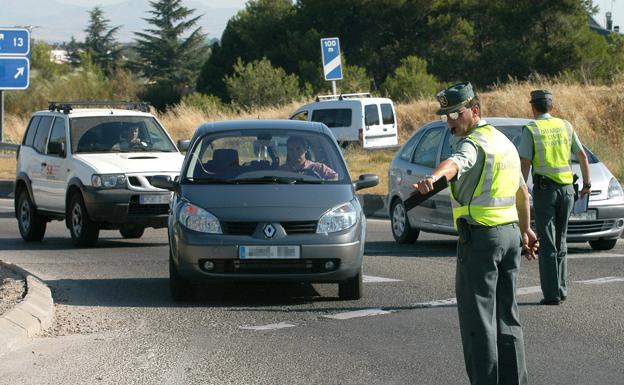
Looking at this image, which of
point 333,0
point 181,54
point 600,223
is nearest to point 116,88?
point 333,0

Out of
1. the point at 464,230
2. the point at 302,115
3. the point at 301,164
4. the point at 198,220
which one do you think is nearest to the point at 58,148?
the point at 301,164

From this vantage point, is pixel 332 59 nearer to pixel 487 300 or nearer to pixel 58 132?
pixel 58 132

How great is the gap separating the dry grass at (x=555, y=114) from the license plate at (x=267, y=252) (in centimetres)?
1350

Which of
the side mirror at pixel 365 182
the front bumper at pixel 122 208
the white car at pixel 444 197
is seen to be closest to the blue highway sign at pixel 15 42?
the front bumper at pixel 122 208

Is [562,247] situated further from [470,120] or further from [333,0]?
[333,0]

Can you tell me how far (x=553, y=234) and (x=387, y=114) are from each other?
2623cm

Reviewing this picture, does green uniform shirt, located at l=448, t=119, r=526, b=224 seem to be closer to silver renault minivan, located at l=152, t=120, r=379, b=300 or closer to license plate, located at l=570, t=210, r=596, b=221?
silver renault minivan, located at l=152, t=120, r=379, b=300

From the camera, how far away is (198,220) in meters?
10.8

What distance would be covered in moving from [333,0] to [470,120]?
67.0 metres

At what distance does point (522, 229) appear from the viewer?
23.5 ft

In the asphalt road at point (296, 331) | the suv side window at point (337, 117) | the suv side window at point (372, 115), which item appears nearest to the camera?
the asphalt road at point (296, 331)

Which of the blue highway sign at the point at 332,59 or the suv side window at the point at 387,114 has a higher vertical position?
the blue highway sign at the point at 332,59

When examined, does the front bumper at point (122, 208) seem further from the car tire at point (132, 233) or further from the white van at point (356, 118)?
the white van at point (356, 118)

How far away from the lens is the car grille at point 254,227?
35.2 feet
